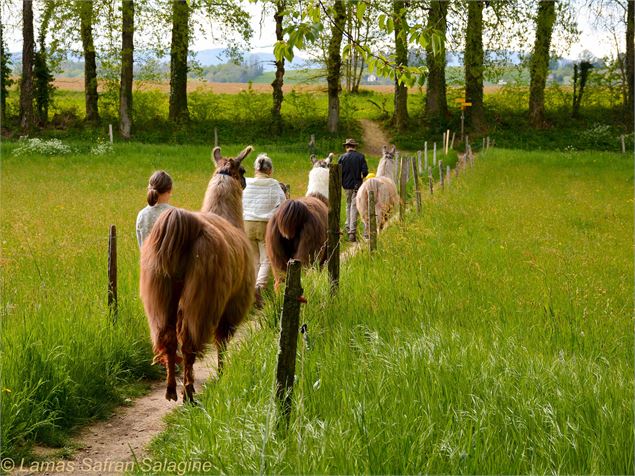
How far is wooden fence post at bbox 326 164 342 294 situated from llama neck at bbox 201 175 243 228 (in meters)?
1.00

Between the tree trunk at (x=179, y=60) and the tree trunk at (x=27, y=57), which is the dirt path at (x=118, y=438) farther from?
the tree trunk at (x=27, y=57)

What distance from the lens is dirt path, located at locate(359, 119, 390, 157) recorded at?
1444 inches

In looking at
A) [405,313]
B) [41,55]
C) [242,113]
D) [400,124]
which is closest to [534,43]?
[400,124]

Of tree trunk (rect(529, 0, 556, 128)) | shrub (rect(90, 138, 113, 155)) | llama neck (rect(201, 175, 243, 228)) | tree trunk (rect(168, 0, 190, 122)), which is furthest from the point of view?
tree trunk (rect(529, 0, 556, 128))

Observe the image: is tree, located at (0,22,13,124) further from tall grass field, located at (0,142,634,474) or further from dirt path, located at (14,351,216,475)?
dirt path, located at (14,351,216,475)

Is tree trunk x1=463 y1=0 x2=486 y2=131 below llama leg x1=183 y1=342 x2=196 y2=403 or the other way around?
the other way around

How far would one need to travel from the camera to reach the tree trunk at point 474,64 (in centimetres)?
3309

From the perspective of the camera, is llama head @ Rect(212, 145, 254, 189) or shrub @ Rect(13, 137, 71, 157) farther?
shrub @ Rect(13, 137, 71, 157)

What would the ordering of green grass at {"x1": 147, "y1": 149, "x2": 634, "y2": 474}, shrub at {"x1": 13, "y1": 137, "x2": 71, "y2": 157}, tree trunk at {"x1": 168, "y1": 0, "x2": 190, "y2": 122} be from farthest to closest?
tree trunk at {"x1": 168, "y1": 0, "x2": 190, "y2": 122} < shrub at {"x1": 13, "y1": 137, "x2": 71, "y2": 157} < green grass at {"x1": 147, "y1": 149, "x2": 634, "y2": 474}

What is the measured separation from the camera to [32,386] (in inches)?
215

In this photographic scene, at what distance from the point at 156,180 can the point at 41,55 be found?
34759 millimetres

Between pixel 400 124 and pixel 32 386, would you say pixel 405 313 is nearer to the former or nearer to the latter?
pixel 32 386

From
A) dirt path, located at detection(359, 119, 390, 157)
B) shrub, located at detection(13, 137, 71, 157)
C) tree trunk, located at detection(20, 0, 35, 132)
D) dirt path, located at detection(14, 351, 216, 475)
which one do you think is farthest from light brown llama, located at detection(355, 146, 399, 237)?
tree trunk, located at detection(20, 0, 35, 132)

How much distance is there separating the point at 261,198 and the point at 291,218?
939 mm
